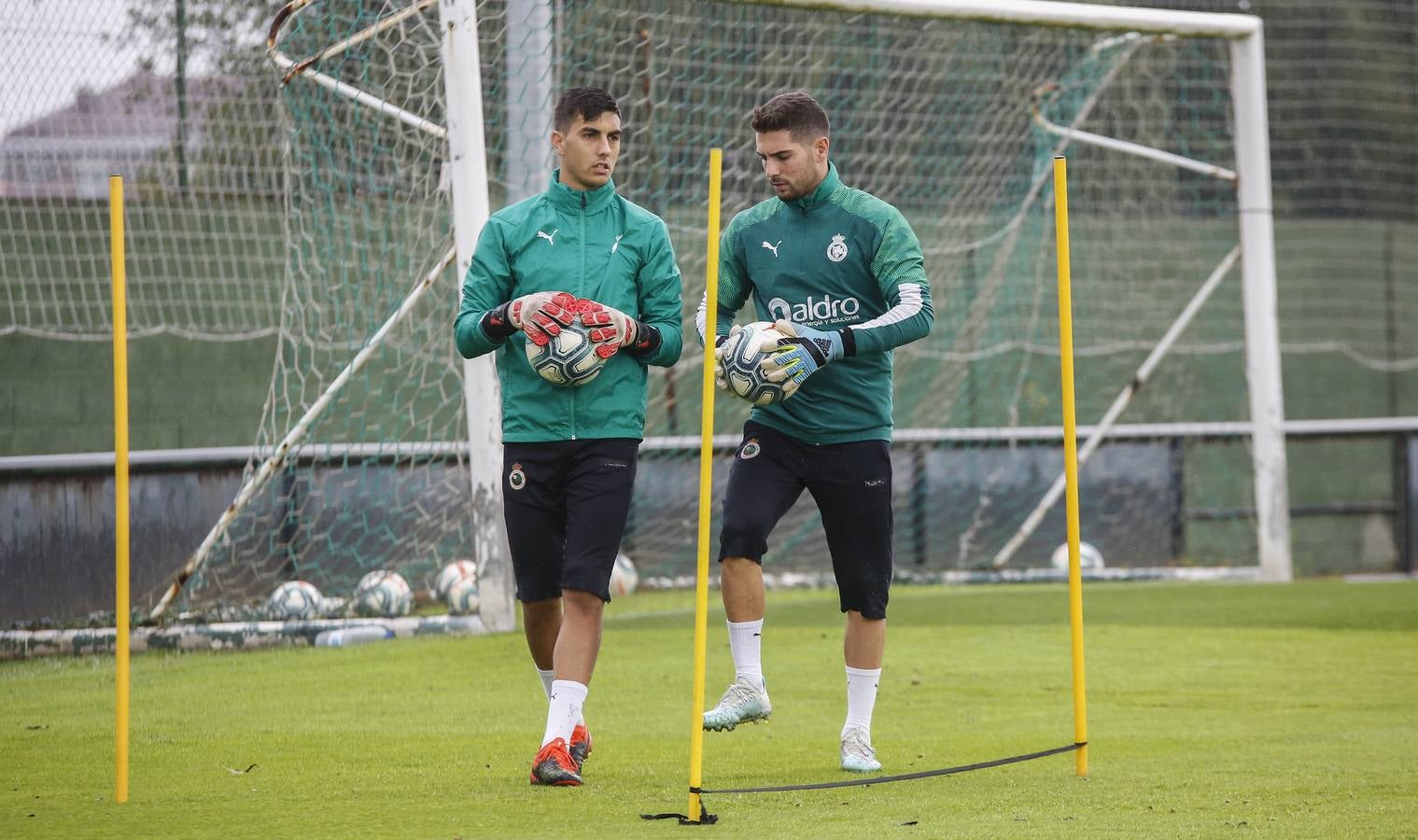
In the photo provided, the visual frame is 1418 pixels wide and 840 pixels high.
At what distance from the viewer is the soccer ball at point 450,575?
31.2 ft

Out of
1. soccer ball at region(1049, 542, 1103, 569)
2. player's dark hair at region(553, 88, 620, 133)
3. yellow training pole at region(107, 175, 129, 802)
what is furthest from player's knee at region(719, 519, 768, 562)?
soccer ball at region(1049, 542, 1103, 569)

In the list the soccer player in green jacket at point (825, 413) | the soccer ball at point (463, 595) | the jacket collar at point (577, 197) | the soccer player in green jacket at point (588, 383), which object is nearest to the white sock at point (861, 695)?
the soccer player in green jacket at point (825, 413)

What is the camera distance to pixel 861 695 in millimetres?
5113

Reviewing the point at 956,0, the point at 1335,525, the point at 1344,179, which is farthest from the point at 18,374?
the point at 1344,179

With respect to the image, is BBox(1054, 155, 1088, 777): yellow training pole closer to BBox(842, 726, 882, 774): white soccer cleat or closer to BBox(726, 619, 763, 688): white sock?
BBox(842, 726, 882, 774): white soccer cleat

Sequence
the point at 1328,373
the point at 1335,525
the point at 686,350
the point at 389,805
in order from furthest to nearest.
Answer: the point at 1328,373, the point at 1335,525, the point at 686,350, the point at 389,805

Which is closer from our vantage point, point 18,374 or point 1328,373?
point 18,374

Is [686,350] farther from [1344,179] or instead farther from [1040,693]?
[1344,179]

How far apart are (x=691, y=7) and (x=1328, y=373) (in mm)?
8070

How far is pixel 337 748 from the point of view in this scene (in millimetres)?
5453

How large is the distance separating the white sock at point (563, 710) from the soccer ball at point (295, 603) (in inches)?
163

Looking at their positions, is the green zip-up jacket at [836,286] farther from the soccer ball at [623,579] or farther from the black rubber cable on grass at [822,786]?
the soccer ball at [623,579]

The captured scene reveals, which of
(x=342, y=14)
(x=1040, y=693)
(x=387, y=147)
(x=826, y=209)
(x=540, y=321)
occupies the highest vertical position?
(x=342, y=14)

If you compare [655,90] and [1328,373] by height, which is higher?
[655,90]
